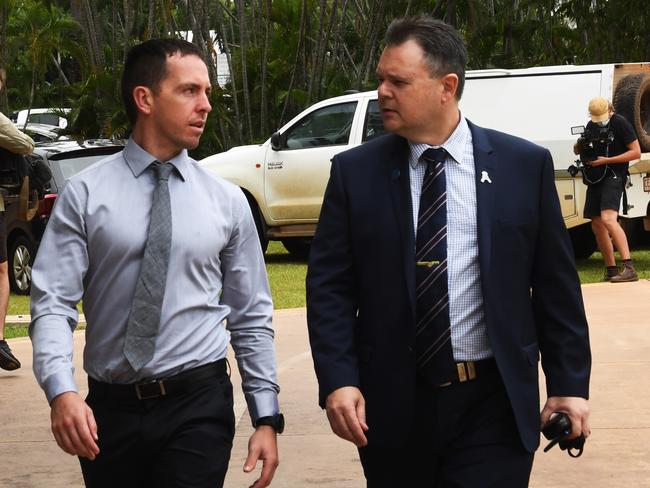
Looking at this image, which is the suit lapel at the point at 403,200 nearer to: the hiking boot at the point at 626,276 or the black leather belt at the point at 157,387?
the black leather belt at the point at 157,387

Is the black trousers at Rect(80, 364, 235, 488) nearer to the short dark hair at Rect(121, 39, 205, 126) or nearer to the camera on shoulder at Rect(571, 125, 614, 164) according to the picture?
the short dark hair at Rect(121, 39, 205, 126)

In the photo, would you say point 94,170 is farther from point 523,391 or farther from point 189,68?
point 523,391

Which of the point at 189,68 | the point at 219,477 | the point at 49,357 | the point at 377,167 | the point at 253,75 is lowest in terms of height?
the point at 253,75

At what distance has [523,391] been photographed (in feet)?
12.2

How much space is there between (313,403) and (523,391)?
447 centimetres

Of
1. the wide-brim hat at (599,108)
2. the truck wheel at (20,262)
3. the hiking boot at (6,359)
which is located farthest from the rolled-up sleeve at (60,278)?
the truck wheel at (20,262)

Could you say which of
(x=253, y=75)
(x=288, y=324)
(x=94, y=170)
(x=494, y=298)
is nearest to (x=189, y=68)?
(x=94, y=170)

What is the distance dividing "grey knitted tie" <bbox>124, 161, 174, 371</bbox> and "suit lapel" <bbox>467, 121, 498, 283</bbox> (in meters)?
0.84

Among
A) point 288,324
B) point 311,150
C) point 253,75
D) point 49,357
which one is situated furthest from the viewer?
point 253,75

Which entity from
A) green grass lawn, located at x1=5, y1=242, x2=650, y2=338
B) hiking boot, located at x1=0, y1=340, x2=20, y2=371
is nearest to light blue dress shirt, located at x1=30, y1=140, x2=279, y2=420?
hiking boot, located at x1=0, y1=340, x2=20, y2=371

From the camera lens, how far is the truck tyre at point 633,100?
1576cm

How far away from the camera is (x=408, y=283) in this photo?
3.72m

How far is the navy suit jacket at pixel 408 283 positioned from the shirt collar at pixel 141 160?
0.42 meters

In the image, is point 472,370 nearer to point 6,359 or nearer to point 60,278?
point 60,278
